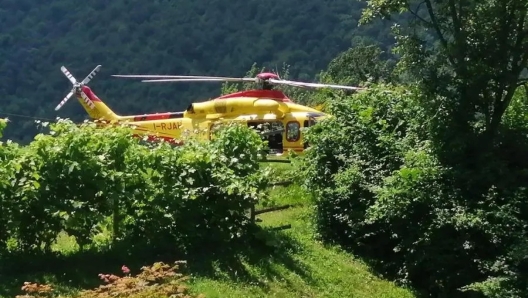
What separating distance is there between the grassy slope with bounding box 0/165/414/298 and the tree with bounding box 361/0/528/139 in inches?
122

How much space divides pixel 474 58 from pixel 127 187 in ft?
21.1

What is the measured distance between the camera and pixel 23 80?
58.2 meters

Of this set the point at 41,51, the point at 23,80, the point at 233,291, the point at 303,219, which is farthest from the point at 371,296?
the point at 41,51

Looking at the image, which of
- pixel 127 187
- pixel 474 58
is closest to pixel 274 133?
pixel 474 58

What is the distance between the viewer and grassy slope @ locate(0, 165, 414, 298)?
8688 millimetres

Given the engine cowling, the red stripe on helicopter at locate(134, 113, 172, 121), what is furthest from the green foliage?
the red stripe on helicopter at locate(134, 113, 172, 121)

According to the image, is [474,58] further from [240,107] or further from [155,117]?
[155,117]

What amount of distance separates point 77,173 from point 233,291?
2.45 meters

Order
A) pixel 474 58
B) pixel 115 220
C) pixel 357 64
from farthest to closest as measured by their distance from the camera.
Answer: pixel 357 64, pixel 474 58, pixel 115 220

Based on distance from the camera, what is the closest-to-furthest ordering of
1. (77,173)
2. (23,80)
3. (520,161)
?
(77,173) < (520,161) < (23,80)

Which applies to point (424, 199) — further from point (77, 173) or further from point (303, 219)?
point (77, 173)

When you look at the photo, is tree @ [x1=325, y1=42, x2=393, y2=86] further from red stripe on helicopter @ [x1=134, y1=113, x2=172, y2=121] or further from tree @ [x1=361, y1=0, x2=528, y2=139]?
tree @ [x1=361, y1=0, x2=528, y2=139]

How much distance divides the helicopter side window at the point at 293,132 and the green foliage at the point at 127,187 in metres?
9.05

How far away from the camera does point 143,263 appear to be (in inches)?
366
